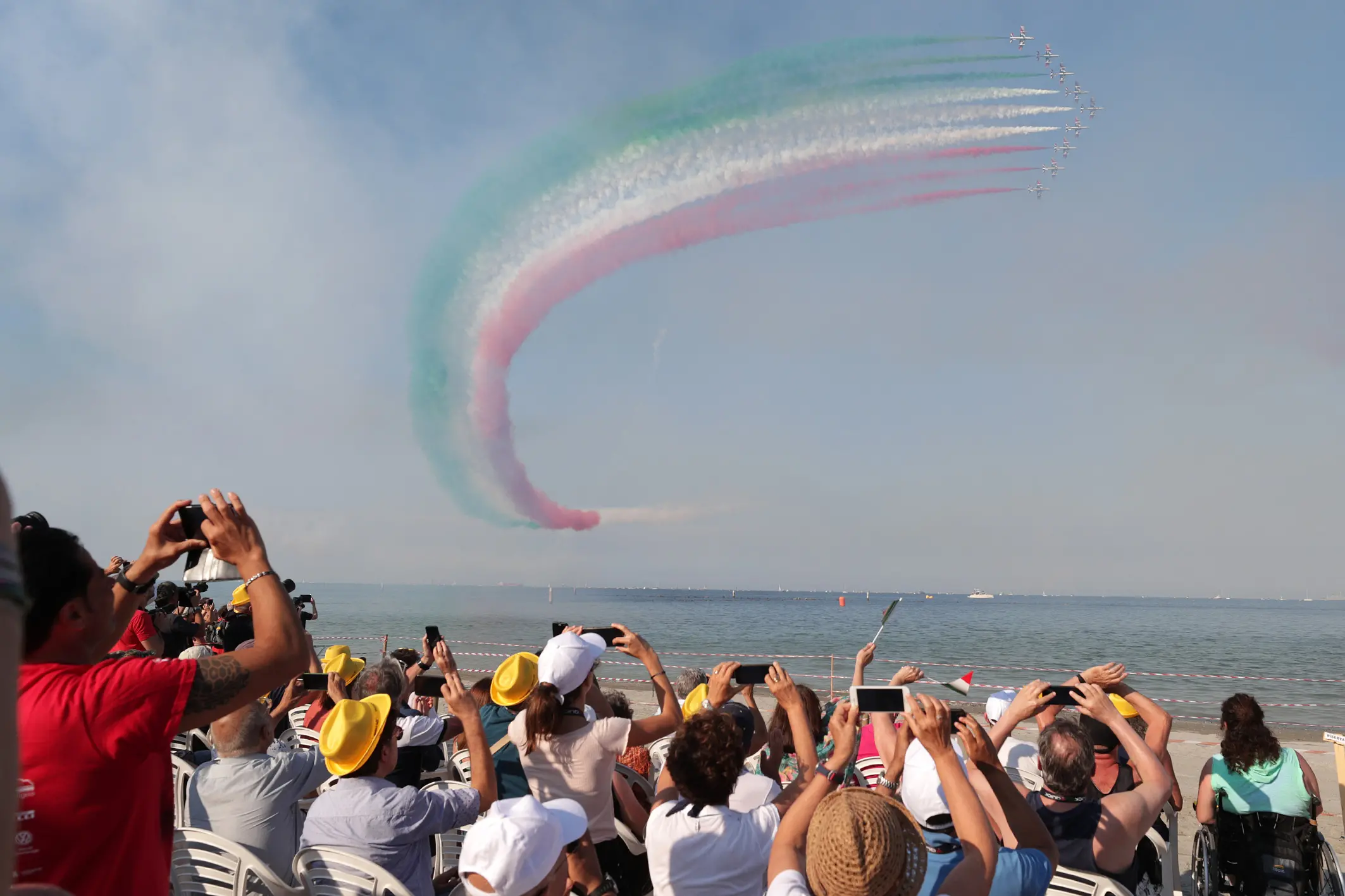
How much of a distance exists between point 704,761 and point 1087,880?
4.93 feet

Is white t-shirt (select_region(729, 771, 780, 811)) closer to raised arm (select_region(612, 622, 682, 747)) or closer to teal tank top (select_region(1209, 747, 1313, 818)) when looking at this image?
raised arm (select_region(612, 622, 682, 747))

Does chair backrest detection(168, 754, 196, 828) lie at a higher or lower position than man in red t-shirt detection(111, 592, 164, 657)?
lower

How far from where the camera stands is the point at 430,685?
4.96 metres

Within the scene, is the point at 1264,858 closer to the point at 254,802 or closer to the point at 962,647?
the point at 254,802

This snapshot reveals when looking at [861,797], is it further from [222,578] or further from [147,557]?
[222,578]

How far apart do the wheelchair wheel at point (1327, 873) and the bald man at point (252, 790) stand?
4841 millimetres

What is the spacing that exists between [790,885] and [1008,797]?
0.99 meters

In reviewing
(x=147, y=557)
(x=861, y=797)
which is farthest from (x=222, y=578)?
(x=861, y=797)

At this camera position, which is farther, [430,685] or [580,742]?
[430,685]

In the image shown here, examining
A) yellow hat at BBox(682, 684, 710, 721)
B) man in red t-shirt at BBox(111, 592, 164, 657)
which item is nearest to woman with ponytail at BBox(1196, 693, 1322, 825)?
yellow hat at BBox(682, 684, 710, 721)

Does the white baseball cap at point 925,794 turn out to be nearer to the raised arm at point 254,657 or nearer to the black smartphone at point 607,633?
the black smartphone at point 607,633

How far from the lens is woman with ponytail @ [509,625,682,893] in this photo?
388 centimetres

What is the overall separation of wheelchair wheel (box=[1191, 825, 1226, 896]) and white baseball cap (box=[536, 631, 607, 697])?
11.1ft

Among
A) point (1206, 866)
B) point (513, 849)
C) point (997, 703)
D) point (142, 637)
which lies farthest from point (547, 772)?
point (142, 637)
